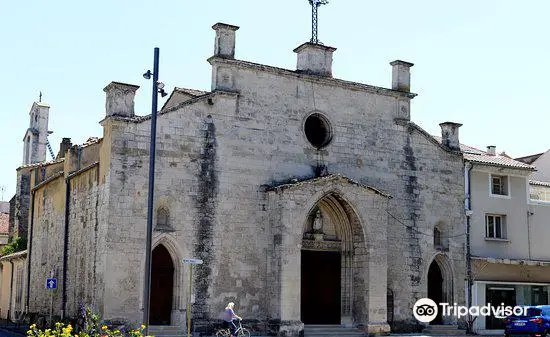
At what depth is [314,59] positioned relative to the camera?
90.7 feet

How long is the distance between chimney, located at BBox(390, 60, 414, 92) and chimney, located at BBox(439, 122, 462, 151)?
2478mm

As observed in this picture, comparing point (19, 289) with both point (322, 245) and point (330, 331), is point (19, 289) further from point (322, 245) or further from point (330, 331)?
point (330, 331)

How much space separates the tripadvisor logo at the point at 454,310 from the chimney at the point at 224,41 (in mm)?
11641

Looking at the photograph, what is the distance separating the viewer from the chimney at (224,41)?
25.5m

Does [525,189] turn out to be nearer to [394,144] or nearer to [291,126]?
[394,144]

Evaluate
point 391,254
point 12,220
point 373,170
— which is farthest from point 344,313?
point 12,220

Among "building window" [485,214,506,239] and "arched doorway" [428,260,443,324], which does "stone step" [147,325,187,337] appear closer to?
"arched doorway" [428,260,443,324]

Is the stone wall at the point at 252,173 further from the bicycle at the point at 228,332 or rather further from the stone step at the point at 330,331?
the stone step at the point at 330,331

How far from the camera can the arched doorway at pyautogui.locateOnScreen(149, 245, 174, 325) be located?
2406 centimetres

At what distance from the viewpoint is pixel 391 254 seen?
1107 inches

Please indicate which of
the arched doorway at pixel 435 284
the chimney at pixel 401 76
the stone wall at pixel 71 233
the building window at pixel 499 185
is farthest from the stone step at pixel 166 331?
the building window at pixel 499 185

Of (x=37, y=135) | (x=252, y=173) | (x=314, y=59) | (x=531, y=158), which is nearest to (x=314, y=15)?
(x=314, y=59)

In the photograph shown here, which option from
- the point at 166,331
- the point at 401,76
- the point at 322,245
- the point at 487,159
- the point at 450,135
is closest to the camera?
the point at 166,331

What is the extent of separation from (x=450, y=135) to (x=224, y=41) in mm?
10713
